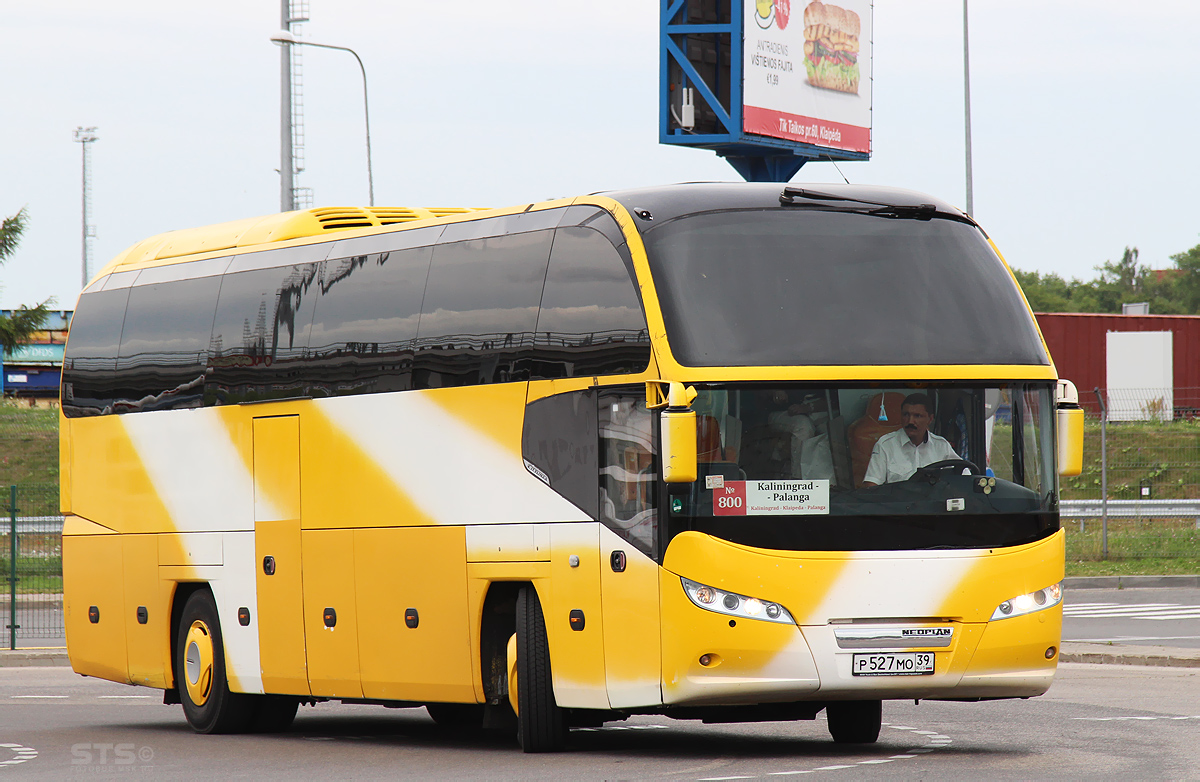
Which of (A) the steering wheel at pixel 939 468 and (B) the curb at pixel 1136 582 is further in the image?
(B) the curb at pixel 1136 582

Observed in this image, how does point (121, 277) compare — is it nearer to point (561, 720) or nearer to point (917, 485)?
point (561, 720)

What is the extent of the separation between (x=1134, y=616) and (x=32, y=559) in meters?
15.9

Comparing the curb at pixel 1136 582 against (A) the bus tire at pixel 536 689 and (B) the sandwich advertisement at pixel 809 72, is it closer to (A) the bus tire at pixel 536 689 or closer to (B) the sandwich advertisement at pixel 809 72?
(A) the bus tire at pixel 536 689

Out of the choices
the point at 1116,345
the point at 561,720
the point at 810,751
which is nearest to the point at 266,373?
the point at 561,720

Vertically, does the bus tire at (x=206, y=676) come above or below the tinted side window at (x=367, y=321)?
below

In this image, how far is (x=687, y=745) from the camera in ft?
41.4

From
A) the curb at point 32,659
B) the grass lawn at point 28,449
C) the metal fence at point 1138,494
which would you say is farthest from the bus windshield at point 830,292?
the grass lawn at point 28,449

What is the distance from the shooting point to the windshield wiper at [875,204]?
452 inches

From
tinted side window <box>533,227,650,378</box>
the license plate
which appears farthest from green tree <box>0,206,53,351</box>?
the license plate

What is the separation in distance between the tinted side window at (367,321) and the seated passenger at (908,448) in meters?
3.85

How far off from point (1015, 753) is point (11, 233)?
112ft

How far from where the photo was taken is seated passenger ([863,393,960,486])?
35.7ft

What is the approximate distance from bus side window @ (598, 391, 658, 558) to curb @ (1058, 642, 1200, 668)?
831 centimetres

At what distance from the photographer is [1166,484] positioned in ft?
96.5
